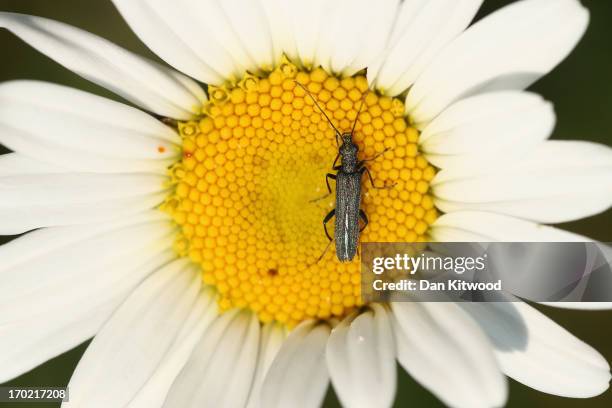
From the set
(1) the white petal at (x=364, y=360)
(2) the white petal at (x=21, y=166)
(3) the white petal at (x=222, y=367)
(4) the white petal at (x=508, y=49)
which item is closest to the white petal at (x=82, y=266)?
(2) the white petal at (x=21, y=166)

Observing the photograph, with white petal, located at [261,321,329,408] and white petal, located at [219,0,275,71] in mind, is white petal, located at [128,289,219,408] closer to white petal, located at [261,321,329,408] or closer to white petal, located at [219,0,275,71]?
white petal, located at [261,321,329,408]

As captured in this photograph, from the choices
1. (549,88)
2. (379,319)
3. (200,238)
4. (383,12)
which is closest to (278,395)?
(379,319)

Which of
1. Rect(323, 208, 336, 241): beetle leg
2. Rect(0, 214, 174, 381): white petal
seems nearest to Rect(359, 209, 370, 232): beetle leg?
Rect(323, 208, 336, 241): beetle leg

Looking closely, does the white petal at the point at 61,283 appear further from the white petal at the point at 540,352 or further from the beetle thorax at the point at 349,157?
the white petal at the point at 540,352

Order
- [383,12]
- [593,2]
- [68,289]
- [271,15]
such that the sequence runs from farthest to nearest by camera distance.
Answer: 1. [593,2]
2. [68,289]
3. [271,15]
4. [383,12]

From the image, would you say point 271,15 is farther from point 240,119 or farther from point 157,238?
point 157,238

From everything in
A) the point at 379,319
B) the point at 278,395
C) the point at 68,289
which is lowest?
the point at 278,395

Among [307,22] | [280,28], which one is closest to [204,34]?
[280,28]
